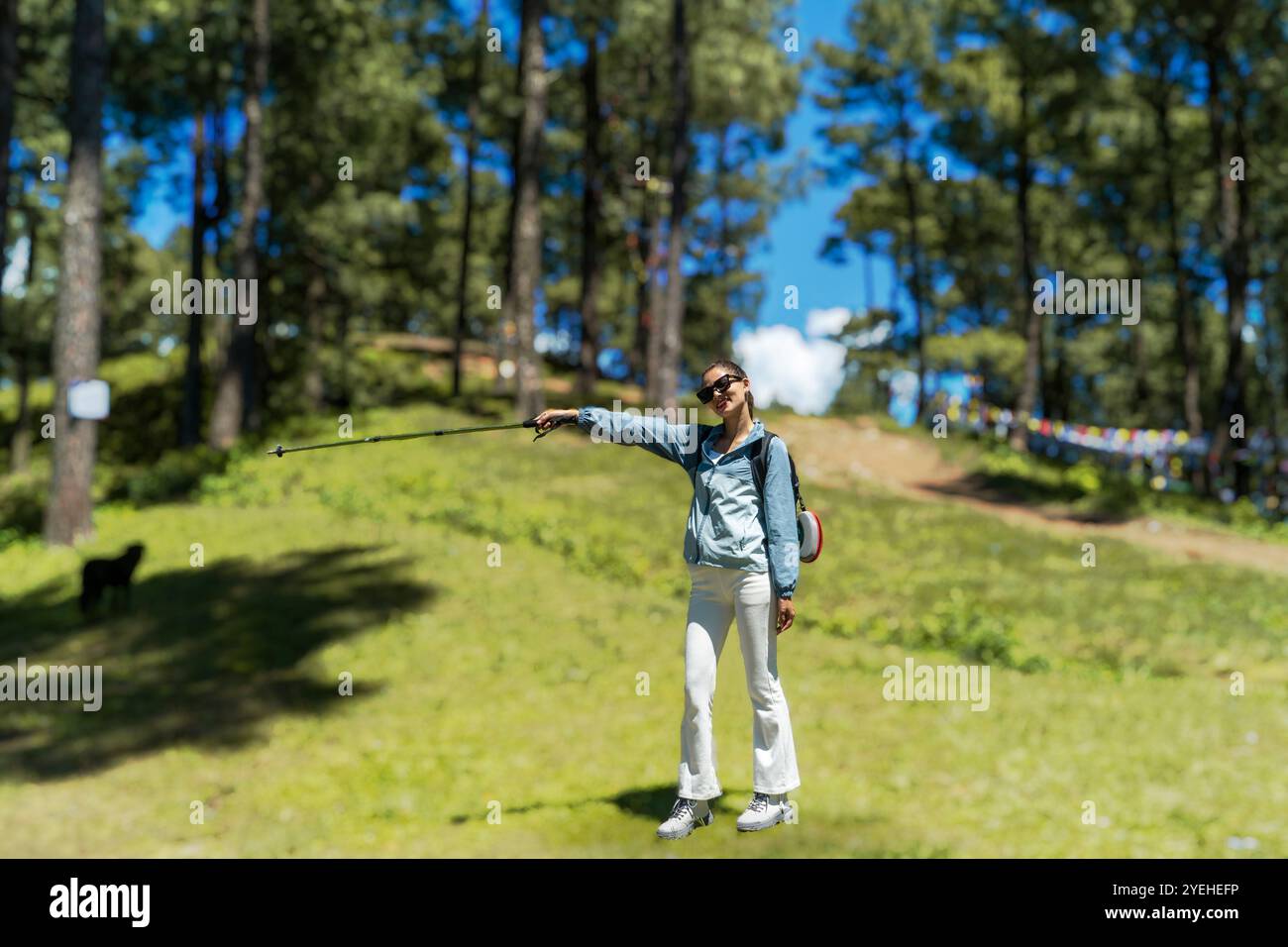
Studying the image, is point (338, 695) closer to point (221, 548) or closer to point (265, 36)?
point (221, 548)

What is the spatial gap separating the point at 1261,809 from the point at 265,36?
22030 millimetres

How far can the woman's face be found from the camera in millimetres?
4707

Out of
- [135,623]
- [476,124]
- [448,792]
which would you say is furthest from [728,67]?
[448,792]

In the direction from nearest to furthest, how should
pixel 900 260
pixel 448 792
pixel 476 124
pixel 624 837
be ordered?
pixel 624 837 < pixel 448 792 < pixel 476 124 < pixel 900 260

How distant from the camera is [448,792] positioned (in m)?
7.58

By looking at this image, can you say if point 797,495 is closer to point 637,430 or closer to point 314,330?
point 637,430

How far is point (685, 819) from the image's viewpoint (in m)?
5.01

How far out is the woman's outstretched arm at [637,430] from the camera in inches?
187

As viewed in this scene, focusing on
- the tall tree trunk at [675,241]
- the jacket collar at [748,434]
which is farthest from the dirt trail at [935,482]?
the jacket collar at [748,434]

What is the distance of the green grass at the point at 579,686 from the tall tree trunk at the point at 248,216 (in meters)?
4.15

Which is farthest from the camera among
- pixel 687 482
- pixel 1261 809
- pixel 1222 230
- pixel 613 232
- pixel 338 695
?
pixel 613 232

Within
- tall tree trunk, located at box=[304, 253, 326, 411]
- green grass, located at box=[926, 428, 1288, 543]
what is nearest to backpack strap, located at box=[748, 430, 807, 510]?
green grass, located at box=[926, 428, 1288, 543]

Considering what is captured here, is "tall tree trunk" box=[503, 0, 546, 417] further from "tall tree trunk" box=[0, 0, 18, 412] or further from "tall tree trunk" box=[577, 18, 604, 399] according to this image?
"tall tree trunk" box=[0, 0, 18, 412]

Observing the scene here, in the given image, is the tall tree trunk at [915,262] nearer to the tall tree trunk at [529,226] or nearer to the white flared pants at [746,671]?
the tall tree trunk at [529,226]
